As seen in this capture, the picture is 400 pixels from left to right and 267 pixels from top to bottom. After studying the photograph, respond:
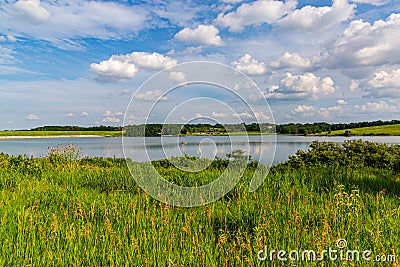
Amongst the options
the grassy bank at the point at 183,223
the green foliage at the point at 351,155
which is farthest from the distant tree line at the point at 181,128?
the green foliage at the point at 351,155

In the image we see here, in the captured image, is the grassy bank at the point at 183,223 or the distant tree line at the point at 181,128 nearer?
the grassy bank at the point at 183,223

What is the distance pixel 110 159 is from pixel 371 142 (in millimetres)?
10165

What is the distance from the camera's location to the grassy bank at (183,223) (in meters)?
3.54

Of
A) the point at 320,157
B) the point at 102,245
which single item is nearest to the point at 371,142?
the point at 320,157

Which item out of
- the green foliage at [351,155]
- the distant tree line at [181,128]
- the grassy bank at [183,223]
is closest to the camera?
the grassy bank at [183,223]

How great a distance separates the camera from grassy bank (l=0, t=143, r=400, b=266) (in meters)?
3.54

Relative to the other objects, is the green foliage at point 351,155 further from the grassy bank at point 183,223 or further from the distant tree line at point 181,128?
the distant tree line at point 181,128

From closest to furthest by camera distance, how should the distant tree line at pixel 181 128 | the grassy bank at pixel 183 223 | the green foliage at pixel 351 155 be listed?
1. the grassy bank at pixel 183 223
2. the distant tree line at pixel 181 128
3. the green foliage at pixel 351 155

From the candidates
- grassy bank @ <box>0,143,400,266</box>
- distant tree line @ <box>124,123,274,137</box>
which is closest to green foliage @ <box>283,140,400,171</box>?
grassy bank @ <box>0,143,400,266</box>

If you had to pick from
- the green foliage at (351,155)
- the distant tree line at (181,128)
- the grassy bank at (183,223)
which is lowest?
the grassy bank at (183,223)

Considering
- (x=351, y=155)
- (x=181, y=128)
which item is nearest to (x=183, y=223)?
(x=181, y=128)

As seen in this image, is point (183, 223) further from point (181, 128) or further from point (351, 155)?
point (351, 155)

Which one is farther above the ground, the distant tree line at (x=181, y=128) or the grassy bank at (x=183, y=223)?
the distant tree line at (x=181, y=128)

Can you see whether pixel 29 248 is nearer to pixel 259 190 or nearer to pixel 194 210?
pixel 194 210
